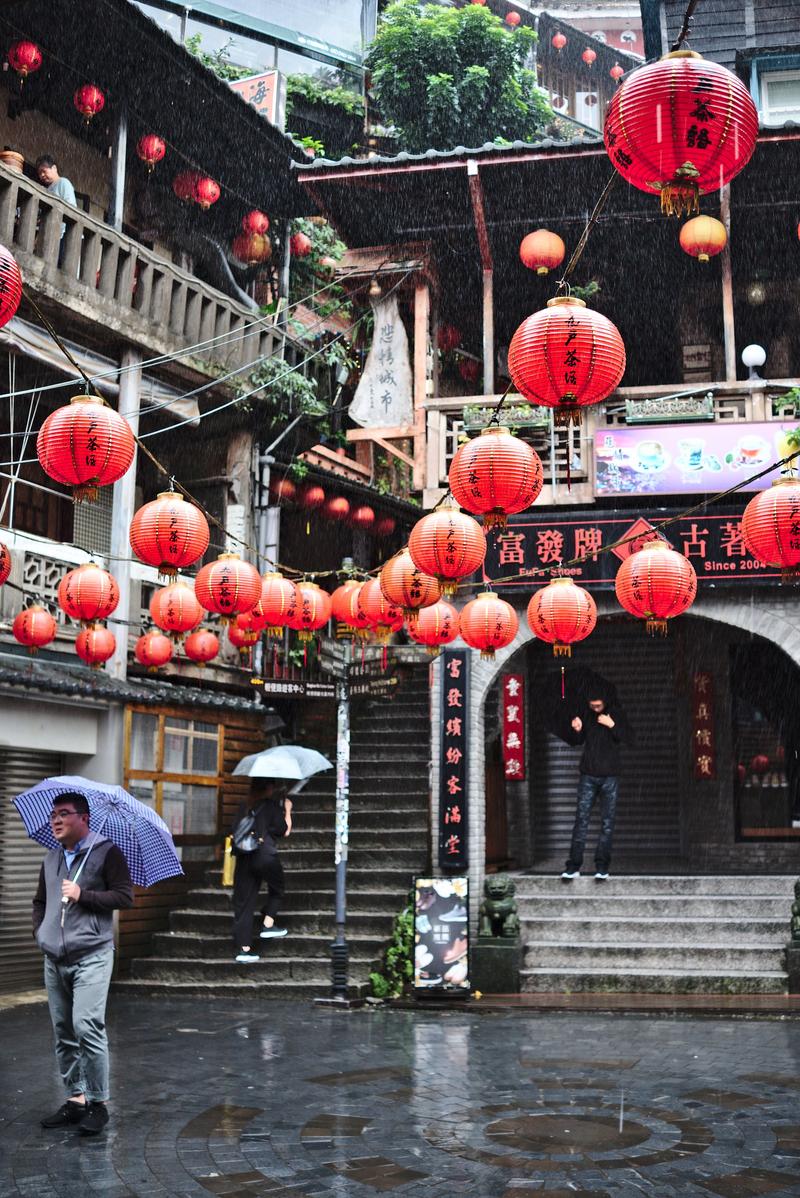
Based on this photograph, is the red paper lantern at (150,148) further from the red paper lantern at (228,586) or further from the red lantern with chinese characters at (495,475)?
the red lantern with chinese characters at (495,475)

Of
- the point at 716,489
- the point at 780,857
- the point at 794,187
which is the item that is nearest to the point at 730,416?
the point at 716,489

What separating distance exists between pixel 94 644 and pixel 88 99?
8173 mm

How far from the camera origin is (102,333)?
16.1 meters

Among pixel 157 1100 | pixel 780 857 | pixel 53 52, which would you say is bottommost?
pixel 157 1100

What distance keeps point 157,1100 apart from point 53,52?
14.3 meters

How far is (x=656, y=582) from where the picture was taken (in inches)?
441

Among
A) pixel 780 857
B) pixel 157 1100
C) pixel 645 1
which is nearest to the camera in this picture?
pixel 157 1100

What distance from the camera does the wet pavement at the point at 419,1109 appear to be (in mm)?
6352

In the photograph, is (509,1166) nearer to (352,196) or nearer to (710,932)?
(710,932)

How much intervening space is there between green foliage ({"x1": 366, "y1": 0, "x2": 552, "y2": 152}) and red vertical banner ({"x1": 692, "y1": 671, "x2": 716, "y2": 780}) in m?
15.2

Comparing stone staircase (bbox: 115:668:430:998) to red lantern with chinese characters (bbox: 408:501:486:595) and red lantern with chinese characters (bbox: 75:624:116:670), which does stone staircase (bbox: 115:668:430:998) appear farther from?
red lantern with chinese characters (bbox: 408:501:486:595)

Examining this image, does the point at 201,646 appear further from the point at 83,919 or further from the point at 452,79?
Answer: the point at 452,79

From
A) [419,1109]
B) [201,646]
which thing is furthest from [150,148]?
[419,1109]

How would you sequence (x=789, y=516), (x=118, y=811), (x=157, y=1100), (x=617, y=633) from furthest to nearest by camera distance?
(x=617, y=633)
(x=789, y=516)
(x=157, y=1100)
(x=118, y=811)
